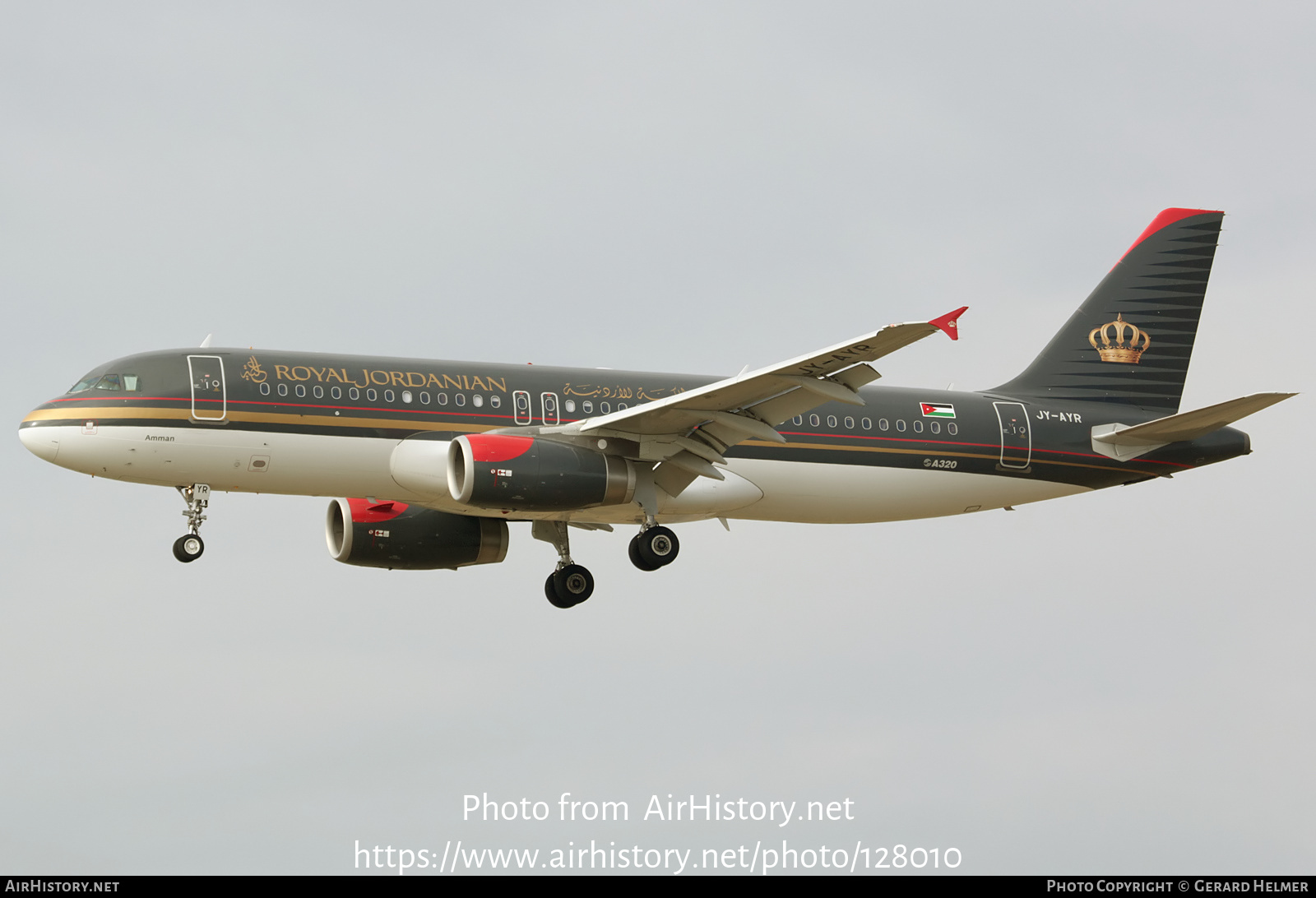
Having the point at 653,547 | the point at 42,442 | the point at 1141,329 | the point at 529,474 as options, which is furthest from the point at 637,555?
the point at 1141,329

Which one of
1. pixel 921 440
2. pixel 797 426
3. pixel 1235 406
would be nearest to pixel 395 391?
pixel 797 426

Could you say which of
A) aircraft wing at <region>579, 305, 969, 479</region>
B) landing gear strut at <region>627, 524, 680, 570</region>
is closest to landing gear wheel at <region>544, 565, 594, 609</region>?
landing gear strut at <region>627, 524, 680, 570</region>

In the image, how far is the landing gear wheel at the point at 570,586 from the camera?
35.0 m

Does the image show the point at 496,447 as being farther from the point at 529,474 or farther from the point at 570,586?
the point at 570,586

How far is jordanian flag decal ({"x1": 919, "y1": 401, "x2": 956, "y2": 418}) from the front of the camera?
116 ft

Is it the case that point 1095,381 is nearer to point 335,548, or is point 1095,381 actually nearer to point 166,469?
point 335,548

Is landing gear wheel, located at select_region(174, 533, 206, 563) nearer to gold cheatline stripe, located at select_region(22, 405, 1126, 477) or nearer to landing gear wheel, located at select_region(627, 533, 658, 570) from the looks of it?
gold cheatline stripe, located at select_region(22, 405, 1126, 477)

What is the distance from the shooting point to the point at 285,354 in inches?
1227

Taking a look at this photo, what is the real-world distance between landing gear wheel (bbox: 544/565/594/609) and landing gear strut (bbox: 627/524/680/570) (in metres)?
3.09

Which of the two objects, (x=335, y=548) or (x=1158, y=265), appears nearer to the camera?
(x=335, y=548)

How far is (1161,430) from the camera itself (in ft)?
117

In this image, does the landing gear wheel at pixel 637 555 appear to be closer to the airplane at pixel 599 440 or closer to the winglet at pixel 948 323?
the airplane at pixel 599 440

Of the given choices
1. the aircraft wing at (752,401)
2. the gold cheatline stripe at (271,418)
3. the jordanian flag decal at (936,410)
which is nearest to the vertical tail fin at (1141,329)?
the jordanian flag decal at (936,410)

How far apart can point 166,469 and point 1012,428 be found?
18.2m
